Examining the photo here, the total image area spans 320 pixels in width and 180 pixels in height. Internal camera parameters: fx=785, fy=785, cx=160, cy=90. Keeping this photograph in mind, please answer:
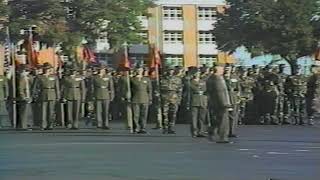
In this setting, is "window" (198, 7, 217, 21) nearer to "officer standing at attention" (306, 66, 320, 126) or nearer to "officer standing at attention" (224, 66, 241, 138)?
"officer standing at attention" (306, 66, 320, 126)

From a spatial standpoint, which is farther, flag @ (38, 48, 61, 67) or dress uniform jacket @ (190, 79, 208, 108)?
flag @ (38, 48, 61, 67)

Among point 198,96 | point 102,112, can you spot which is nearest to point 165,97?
point 198,96

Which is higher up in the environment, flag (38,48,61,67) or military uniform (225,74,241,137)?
flag (38,48,61,67)

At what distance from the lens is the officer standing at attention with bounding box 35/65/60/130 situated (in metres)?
21.1

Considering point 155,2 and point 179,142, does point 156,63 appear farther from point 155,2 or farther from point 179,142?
point 155,2

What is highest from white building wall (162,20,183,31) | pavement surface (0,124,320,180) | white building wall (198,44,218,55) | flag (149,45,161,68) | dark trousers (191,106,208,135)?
white building wall (162,20,183,31)

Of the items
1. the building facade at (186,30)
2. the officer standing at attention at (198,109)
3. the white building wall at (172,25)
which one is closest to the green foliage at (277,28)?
the officer standing at attention at (198,109)

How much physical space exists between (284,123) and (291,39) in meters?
26.9

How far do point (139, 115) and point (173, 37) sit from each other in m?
70.6

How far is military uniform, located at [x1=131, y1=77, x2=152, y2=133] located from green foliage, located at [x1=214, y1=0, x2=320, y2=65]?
96.0 feet

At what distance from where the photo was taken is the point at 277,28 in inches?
1956

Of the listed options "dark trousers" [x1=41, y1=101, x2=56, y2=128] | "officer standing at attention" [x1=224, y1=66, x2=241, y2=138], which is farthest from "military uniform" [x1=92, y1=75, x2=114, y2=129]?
"officer standing at attention" [x1=224, y1=66, x2=241, y2=138]

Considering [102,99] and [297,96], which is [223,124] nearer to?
[102,99]

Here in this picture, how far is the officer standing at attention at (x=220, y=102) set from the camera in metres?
16.2
